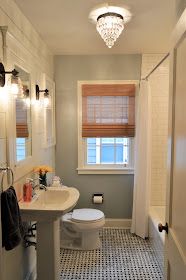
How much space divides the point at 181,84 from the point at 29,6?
1562 millimetres

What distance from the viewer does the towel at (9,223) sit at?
1.60 metres

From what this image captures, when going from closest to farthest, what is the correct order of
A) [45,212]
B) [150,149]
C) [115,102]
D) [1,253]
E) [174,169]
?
[174,169] < [1,253] < [45,212] < [150,149] < [115,102]

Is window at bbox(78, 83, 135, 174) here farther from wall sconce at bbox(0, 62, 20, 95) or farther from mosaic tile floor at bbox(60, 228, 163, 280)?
wall sconce at bbox(0, 62, 20, 95)

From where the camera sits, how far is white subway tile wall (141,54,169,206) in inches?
136

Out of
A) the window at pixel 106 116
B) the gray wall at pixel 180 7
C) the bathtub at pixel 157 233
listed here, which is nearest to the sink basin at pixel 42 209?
the bathtub at pixel 157 233

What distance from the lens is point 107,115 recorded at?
3.51m

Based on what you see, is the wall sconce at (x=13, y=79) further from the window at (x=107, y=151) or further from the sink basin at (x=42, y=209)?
the window at (x=107, y=151)

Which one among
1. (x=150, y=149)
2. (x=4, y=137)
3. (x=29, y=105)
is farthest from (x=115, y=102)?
(x=4, y=137)

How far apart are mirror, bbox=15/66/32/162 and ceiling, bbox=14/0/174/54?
1.83ft

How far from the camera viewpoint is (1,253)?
1662 mm

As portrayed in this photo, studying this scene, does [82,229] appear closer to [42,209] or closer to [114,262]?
[114,262]

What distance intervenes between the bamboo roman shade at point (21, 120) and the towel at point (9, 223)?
0.60 m

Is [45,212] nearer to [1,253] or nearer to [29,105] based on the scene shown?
[1,253]

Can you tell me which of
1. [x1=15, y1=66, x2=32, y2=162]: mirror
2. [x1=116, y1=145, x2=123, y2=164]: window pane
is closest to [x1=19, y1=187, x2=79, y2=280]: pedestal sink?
[x1=15, y1=66, x2=32, y2=162]: mirror
